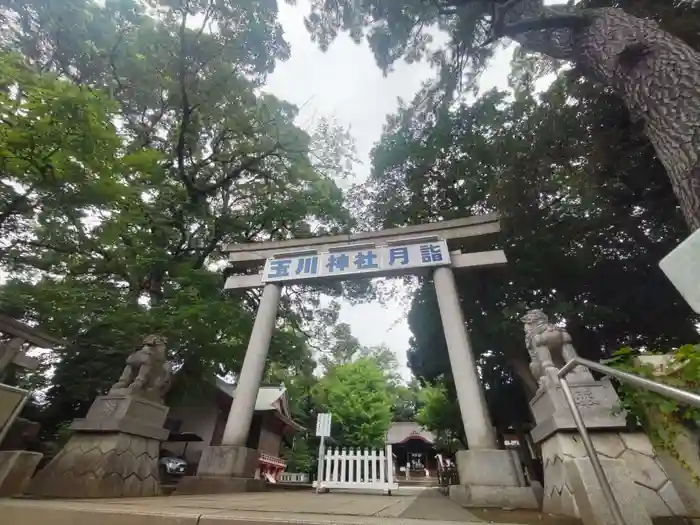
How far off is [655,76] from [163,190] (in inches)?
390

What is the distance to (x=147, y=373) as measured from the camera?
178 inches

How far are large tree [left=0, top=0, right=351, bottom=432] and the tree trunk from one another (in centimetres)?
682

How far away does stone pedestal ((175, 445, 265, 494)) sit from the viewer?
179 inches

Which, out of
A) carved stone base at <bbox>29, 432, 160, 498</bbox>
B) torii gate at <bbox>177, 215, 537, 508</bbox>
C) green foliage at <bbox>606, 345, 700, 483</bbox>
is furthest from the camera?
torii gate at <bbox>177, 215, 537, 508</bbox>

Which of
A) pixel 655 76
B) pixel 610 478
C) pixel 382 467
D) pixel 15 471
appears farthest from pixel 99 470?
pixel 655 76

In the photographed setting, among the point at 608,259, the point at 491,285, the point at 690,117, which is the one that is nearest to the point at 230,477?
the point at 690,117

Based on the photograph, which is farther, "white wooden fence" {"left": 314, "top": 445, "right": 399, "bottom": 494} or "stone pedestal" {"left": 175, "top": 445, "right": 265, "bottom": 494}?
"white wooden fence" {"left": 314, "top": 445, "right": 399, "bottom": 494}

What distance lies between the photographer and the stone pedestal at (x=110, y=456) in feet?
11.8

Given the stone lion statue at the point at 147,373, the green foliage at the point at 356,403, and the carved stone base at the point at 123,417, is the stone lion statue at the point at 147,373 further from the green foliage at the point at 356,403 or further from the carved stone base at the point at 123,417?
the green foliage at the point at 356,403

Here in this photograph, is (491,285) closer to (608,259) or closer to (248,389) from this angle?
(608,259)

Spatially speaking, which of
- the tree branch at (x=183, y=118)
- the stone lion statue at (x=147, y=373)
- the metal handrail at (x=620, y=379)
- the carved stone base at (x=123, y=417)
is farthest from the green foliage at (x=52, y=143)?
the metal handrail at (x=620, y=379)

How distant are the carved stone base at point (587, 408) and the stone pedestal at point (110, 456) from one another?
4.52 metres

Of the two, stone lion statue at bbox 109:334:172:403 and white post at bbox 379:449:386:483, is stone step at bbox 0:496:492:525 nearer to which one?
stone lion statue at bbox 109:334:172:403

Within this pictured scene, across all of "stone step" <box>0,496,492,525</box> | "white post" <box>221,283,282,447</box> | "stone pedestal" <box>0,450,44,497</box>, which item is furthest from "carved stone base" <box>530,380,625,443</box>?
"stone pedestal" <box>0,450,44,497</box>
